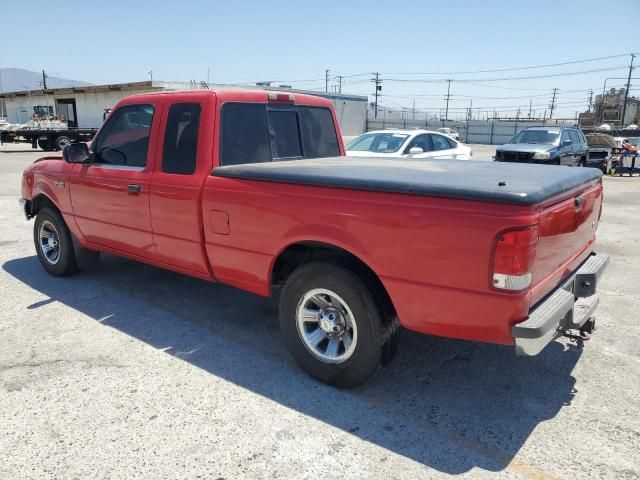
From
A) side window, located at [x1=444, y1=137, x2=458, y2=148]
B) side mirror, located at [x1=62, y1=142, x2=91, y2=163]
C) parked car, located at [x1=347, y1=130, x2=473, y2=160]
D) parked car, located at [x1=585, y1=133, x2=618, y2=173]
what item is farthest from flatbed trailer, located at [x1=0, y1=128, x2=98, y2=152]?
side mirror, located at [x1=62, y1=142, x2=91, y2=163]

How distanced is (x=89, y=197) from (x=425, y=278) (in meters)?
3.61

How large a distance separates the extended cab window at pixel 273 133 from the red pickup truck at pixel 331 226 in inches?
0.6

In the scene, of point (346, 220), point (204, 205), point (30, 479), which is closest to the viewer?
point (30, 479)

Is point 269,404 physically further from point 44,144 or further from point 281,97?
point 44,144

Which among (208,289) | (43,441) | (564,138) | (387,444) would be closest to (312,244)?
(387,444)

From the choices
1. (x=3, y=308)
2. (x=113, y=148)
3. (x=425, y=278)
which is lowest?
(x=3, y=308)

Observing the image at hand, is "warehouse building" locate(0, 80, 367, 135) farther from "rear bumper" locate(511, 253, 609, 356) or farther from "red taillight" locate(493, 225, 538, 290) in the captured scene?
"red taillight" locate(493, 225, 538, 290)

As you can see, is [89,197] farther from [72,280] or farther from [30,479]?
[30,479]

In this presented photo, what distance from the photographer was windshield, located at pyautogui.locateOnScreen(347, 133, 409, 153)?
10.6 metres

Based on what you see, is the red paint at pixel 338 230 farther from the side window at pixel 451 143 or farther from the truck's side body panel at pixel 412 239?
the side window at pixel 451 143

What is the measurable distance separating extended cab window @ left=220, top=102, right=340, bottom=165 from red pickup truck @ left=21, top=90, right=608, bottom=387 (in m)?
0.01

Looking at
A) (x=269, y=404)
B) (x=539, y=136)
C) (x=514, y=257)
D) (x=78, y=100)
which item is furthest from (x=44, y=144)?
(x=514, y=257)

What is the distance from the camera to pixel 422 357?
3.89 meters

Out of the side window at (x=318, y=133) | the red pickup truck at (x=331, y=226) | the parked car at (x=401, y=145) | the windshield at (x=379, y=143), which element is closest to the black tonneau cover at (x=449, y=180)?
the red pickup truck at (x=331, y=226)
